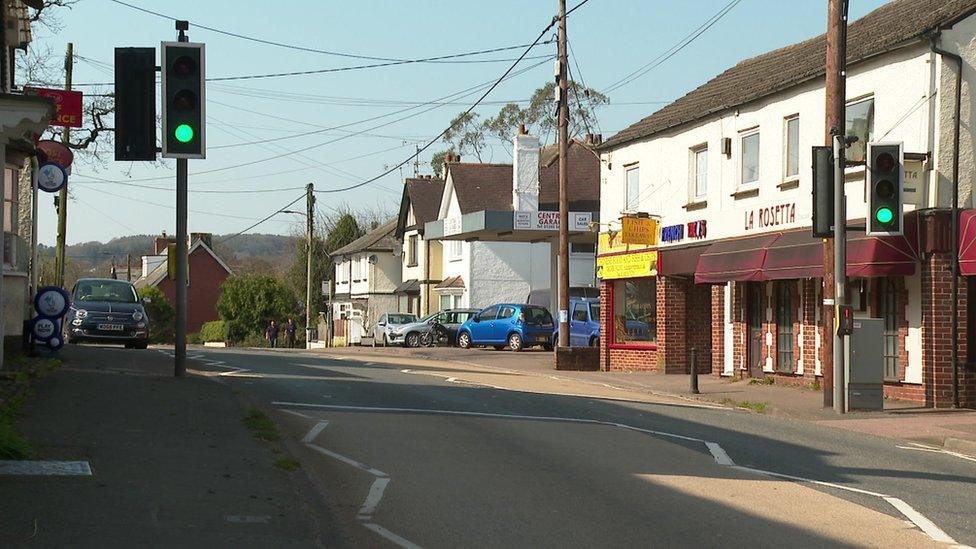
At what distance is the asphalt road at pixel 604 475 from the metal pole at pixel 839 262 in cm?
145

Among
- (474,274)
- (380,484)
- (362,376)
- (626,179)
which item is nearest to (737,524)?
(380,484)

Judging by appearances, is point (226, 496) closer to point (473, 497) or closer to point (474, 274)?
point (473, 497)

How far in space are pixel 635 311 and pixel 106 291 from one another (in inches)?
541

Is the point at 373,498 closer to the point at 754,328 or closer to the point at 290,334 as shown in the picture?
the point at 754,328

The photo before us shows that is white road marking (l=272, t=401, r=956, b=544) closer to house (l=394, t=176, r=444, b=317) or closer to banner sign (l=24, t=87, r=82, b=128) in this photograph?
banner sign (l=24, t=87, r=82, b=128)

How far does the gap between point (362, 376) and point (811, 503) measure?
49.2 feet

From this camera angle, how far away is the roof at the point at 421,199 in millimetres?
65500

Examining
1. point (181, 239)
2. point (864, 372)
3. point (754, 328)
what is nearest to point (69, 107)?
point (181, 239)

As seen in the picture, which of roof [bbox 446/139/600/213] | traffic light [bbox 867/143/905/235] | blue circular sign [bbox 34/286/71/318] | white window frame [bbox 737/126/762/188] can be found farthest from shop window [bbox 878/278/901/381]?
roof [bbox 446/139/600/213]

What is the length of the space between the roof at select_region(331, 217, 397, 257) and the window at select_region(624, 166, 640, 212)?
39.7m

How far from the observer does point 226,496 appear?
9.12m

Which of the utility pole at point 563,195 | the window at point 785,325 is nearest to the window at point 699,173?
the window at point 785,325

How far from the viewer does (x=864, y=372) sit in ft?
64.6

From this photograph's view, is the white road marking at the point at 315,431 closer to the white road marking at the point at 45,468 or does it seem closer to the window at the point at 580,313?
the white road marking at the point at 45,468
